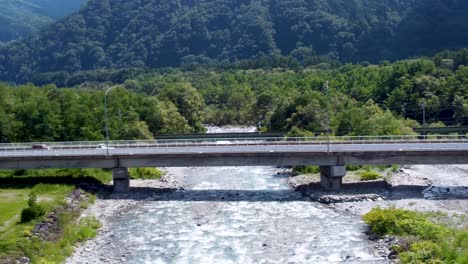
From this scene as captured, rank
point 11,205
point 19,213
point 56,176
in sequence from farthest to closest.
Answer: point 56,176
point 11,205
point 19,213

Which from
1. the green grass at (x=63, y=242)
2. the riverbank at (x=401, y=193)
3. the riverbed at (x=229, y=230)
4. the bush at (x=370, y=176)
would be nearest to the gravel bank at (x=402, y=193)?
the riverbank at (x=401, y=193)

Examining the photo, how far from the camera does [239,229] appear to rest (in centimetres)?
5219

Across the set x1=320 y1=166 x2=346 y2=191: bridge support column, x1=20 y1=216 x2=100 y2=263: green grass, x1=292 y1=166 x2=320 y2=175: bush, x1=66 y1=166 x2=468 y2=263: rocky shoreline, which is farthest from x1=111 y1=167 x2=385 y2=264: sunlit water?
x1=292 y1=166 x2=320 y2=175: bush

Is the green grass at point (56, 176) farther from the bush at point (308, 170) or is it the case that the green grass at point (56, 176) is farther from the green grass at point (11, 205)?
the bush at point (308, 170)

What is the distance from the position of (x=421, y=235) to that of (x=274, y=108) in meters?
84.4

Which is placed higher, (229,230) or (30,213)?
(30,213)

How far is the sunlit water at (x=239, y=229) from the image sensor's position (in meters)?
44.3

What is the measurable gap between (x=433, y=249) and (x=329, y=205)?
20.9 meters

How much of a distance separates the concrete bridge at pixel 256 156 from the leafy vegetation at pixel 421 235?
16.2 meters

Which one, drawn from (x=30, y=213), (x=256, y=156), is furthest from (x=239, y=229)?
(x=256, y=156)

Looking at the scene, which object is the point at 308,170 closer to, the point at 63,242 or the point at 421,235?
the point at 421,235

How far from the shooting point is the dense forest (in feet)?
298

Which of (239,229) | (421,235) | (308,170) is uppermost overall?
(308,170)

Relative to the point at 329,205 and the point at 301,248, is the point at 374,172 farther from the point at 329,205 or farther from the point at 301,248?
the point at 301,248
